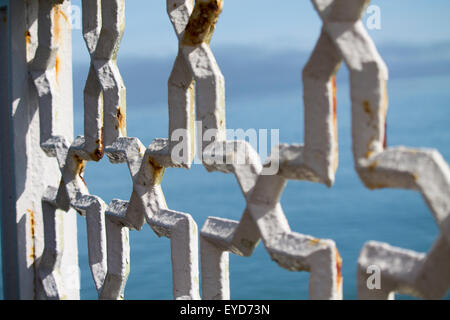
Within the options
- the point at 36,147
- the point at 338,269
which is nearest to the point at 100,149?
the point at 36,147

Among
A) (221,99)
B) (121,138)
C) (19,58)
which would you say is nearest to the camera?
(221,99)

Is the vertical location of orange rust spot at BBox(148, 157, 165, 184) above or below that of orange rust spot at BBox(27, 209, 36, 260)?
above

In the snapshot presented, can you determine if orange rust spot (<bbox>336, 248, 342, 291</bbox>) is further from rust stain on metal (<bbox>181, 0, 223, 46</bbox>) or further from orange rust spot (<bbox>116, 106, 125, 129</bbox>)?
orange rust spot (<bbox>116, 106, 125, 129</bbox>)

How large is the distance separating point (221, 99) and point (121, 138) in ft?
1.04

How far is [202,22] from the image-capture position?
2.89 ft

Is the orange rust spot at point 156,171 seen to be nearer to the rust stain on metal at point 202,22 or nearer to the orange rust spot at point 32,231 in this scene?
the rust stain on metal at point 202,22

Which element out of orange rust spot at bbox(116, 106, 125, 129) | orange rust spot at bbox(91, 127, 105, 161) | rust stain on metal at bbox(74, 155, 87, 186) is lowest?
rust stain on metal at bbox(74, 155, 87, 186)

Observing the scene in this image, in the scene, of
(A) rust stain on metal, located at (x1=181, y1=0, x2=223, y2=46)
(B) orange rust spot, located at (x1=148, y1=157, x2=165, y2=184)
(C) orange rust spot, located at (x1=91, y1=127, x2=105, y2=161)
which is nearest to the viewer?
(A) rust stain on metal, located at (x1=181, y1=0, x2=223, y2=46)

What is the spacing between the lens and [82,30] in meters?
1.21

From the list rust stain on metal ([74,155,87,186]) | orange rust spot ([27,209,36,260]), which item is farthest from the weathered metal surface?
rust stain on metal ([74,155,87,186])

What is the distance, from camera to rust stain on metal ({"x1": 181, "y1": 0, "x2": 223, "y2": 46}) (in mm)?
861

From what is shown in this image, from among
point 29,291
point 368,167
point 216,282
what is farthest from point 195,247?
point 29,291

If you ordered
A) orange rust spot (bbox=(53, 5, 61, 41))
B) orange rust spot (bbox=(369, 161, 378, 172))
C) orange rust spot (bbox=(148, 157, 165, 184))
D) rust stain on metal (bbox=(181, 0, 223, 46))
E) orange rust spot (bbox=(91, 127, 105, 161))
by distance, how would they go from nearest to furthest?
orange rust spot (bbox=(369, 161, 378, 172))
rust stain on metal (bbox=(181, 0, 223, 46))
orange rust spot (bbox=(148, 157, 165, 184))
orange rust spot (bbox=(91, 127, 105, 161))
orange rust spot (bbox=(53, 5, 61, 41))
